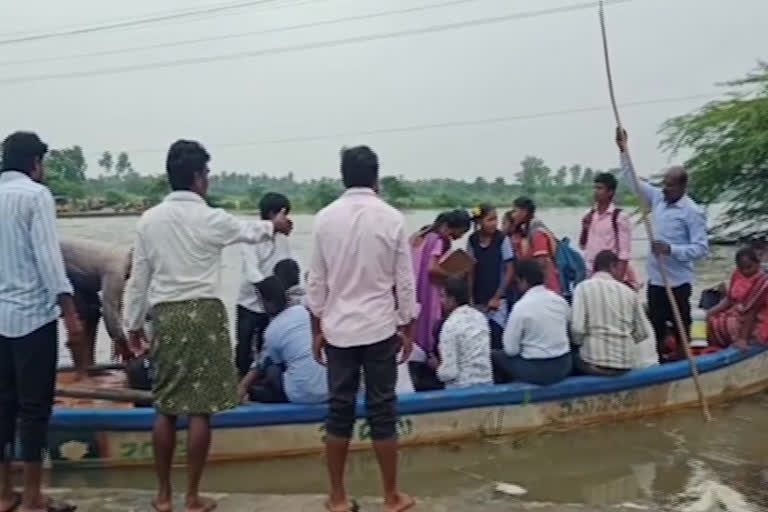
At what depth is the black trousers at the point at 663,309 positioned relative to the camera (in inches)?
299

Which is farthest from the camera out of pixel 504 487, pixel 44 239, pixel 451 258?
pixel 451 258

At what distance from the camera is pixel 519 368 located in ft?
21.8

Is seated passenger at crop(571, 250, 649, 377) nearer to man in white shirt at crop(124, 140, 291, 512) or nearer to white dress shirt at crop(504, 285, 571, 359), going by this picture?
white dress shirt at crop(504, 285, 571, 359)

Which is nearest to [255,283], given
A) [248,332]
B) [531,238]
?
[248,332]

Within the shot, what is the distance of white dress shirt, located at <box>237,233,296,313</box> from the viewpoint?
20.9 ft

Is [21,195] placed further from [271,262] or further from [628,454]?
[628,454]

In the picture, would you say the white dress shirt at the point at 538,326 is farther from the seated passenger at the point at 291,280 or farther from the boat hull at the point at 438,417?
the seated passenger at the point at 291,280

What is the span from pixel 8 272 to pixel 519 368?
377 cm

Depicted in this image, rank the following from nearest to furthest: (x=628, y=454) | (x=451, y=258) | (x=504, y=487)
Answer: (x=504, y=487) → (x=628, y=454) → (x=451, y=258)

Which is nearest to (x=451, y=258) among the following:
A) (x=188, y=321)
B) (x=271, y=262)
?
(x=271, y=262)

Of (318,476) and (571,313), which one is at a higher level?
(571,313)

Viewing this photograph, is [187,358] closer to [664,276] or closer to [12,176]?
[12,176]

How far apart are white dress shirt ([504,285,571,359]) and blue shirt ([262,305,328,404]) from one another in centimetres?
138

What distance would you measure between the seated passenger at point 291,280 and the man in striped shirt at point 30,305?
7.30 feet
